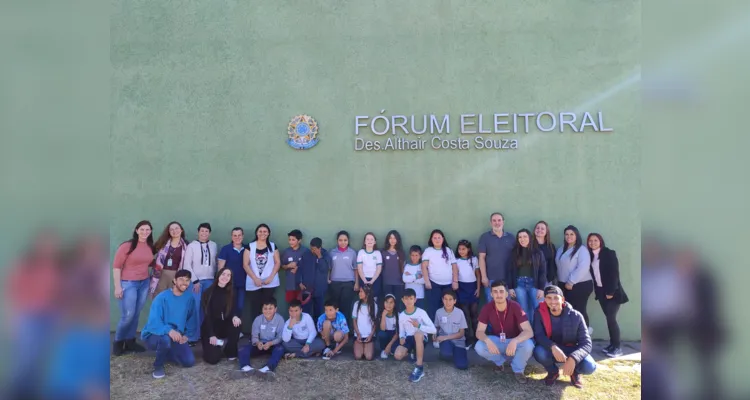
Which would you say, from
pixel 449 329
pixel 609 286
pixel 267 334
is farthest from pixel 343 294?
pixel 609 286

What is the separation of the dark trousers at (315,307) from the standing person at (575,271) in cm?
323

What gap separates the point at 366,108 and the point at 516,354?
13.3ft

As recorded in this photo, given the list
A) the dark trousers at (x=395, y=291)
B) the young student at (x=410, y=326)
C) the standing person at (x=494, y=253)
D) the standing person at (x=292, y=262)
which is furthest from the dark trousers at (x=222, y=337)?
the standing person at (x=494, y=253)

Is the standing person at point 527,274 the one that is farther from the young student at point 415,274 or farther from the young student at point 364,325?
the young student at point 364,325

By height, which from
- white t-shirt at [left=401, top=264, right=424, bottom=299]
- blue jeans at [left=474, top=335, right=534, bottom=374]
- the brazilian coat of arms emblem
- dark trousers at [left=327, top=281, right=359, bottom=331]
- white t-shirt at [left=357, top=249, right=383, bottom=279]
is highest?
the brazilian coat of arms emblem

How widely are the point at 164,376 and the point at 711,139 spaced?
17.9 feet

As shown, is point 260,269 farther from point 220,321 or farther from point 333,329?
point 333,329

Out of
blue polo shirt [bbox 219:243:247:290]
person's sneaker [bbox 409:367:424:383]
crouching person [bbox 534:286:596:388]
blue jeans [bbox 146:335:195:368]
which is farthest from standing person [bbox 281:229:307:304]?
crouching person [bbox 534:286:596:388]

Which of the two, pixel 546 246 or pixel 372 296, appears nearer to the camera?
pixel 372 296

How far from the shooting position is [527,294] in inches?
217

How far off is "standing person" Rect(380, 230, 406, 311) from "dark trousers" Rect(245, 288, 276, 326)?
1.61m

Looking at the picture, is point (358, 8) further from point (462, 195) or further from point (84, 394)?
point (84, 394)

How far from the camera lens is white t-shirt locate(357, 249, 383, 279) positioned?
226 inches

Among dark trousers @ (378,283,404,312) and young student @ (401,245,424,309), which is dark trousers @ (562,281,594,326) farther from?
dark trousers @ (378,283,404,312)
